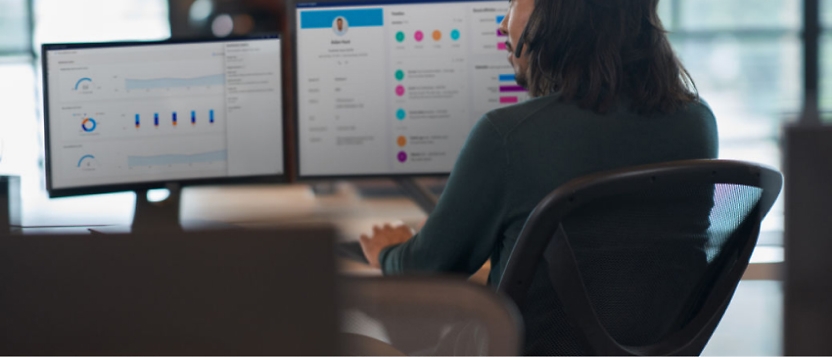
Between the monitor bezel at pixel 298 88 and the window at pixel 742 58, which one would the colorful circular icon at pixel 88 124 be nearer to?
the monitor bezel at pixel 298 88

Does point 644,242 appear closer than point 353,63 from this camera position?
Yes

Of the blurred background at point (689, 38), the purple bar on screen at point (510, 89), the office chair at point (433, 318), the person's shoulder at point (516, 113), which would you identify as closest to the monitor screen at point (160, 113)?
the purple bar on screen at point (510, 89)

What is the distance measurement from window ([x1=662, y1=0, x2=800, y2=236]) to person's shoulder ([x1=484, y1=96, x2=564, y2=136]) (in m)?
4.04

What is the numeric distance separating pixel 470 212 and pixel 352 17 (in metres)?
0.71

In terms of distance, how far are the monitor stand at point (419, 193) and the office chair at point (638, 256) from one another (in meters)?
0.72

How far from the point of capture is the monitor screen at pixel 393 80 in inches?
64.2

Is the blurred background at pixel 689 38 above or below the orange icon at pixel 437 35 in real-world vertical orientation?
above

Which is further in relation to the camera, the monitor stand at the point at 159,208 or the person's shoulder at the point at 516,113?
the monitor stand at the point at 159,208

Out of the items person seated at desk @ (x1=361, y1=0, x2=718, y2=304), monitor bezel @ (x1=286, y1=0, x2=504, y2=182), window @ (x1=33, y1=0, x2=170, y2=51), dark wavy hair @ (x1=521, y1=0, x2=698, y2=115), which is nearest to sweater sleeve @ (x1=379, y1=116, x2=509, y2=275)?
person seated at desk @ (x1=361, y1=0, x2=718, y2=304)

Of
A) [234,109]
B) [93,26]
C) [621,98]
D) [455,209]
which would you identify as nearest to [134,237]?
[455,209]

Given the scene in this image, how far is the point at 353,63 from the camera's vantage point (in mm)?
1638

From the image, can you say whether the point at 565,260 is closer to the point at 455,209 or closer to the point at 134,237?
the point at 455,209

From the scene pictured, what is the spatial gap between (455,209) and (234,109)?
2.29ft

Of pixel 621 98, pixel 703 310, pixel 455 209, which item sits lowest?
pixel 703 310
